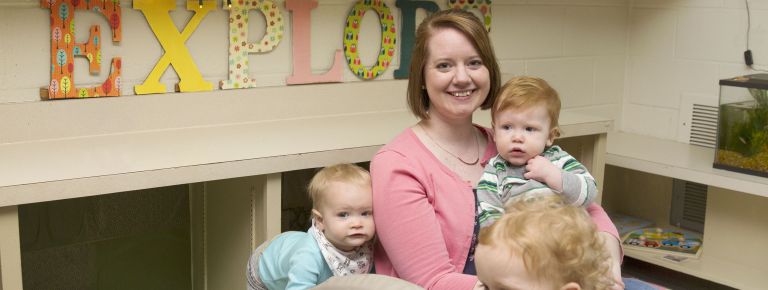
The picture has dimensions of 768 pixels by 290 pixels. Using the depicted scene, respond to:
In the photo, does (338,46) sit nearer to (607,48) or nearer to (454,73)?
(454,73)

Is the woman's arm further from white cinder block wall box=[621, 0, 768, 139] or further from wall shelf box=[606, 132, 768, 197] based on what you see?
white cinder block wall box=[621, 0, 768, 139]

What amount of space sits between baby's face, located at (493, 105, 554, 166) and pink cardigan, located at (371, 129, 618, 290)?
0.13 meters

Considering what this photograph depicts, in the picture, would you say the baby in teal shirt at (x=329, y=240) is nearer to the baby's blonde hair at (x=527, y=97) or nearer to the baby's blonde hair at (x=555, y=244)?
the baby's blonde hair at (x=527, y=97)

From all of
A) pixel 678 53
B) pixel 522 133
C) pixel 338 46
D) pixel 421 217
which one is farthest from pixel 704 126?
pixel 421 217

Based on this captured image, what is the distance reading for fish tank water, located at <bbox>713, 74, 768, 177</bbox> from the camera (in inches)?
112

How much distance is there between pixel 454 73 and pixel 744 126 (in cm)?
136

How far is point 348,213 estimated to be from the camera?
1911mm

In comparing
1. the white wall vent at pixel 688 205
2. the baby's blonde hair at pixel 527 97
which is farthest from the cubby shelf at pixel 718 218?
the baby's blonde hair at pixel 527 97

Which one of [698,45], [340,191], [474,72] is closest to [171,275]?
[340,191]

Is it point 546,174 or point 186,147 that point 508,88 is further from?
point 186,147

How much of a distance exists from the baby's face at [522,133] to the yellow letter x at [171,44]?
0.99 meters

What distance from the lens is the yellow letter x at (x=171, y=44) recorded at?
96.3 inches

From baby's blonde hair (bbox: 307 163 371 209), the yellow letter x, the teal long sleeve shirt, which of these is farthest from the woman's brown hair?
the yellow letter x

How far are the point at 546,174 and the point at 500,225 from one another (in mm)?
509
